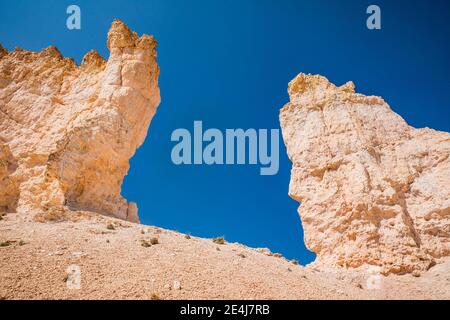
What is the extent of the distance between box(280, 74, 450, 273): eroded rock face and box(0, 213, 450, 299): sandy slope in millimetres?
1246

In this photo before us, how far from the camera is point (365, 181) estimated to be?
53.2ft

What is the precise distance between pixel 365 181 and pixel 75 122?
685 inches

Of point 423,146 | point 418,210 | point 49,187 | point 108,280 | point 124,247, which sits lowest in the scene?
point 108,280

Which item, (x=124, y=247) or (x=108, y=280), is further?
(x=124, y=247)

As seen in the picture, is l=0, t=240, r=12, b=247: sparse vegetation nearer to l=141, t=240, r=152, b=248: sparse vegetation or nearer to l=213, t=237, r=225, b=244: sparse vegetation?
l=141, t=240, r=152, b=248: sparse vegetation

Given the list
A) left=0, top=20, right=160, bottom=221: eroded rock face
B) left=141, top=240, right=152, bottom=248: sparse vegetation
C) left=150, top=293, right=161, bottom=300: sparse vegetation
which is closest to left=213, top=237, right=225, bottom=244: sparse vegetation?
left=141, top=240, right=152, bottom=248: sparse vegetation

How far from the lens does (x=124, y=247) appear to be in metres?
12.6

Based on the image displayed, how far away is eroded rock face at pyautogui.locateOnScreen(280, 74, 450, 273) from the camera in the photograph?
14.7m

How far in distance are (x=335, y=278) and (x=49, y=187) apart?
1546cm

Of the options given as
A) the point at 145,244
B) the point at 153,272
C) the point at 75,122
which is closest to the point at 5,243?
the point at 145,244

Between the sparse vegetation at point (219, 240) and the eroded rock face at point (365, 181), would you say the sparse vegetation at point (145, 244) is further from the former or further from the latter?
the eroded rock face at point (365, 181)
